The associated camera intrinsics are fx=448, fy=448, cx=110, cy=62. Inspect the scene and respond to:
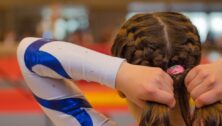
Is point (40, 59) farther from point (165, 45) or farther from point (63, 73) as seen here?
point (165, 45)

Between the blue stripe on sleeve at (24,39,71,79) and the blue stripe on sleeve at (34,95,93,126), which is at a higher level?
the blue stripe on sleeve at (24,39,71,79)

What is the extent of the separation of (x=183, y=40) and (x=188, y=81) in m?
0.10

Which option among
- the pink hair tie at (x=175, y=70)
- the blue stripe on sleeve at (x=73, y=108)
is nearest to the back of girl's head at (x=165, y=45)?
the pink hair tie at (x=175, y=70)

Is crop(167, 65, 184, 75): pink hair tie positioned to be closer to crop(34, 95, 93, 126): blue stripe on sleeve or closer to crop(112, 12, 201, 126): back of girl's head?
crop(112, 12, 201, 126): back of girl's head

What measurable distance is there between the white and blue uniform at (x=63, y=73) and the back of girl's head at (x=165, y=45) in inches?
2.4

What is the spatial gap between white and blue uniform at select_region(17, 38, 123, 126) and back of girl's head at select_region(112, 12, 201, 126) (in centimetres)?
6

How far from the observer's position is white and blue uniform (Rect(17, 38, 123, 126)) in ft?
2.13

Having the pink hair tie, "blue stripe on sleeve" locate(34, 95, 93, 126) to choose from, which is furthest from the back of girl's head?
"blue stripe on sleeve" locate(34, 95, 93, 126)

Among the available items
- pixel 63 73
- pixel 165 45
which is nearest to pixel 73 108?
pixel 63 73

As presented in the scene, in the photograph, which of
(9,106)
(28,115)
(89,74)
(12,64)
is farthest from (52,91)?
(12,64)

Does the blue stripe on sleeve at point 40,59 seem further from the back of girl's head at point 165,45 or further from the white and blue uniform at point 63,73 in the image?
the back of girl's head at point 165,45

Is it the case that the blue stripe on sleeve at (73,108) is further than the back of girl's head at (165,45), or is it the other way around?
the blue stripe on sleeve at (73,108)

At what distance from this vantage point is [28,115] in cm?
323

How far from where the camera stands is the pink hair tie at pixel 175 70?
0.64 m
